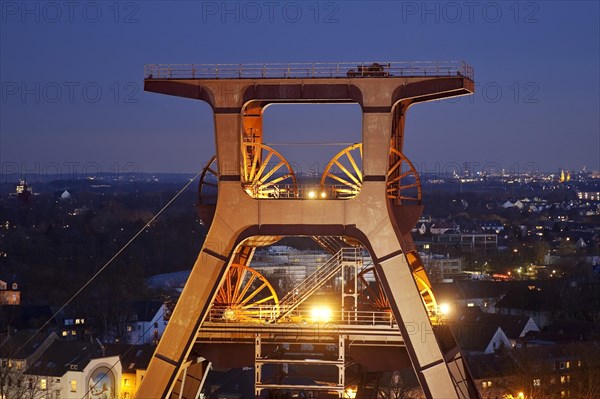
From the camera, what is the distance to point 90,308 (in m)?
91.1

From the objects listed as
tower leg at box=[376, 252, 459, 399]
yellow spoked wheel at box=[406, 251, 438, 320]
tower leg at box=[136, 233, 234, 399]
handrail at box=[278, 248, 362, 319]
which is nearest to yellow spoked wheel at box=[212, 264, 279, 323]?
handrail at box=[278, 248, 362, 319]

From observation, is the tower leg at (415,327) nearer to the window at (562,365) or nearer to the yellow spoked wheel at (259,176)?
the yellow spoked wheel at (259,176)

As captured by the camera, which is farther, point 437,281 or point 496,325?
point 437,281

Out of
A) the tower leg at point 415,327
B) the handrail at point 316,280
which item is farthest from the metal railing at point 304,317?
the tower leg at point 415,327

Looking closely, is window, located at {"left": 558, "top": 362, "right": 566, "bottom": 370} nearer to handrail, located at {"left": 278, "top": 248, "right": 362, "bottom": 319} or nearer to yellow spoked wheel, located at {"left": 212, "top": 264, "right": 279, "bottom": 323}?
handrail, located at {"left": 278, "top": 248, "right": 362, "bottom": 319}

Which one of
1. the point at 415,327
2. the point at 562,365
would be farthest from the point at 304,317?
the point at 562,365

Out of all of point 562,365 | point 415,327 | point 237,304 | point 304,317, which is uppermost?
point 562,365

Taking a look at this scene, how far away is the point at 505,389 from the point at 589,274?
66.0m

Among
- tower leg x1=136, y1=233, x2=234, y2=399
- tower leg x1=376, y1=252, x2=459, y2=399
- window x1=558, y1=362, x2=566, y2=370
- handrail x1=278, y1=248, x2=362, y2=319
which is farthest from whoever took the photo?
window x1=558, y1=362, x2=566, y2=370

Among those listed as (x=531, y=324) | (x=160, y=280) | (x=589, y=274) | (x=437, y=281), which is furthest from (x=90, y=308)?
(x=589, y=274)

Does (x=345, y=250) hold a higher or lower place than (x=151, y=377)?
higher

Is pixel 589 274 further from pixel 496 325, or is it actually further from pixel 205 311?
pixel 205 311

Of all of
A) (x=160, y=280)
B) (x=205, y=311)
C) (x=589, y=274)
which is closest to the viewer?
(x=205, y=311)

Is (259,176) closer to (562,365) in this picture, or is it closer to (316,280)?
(316,280)
